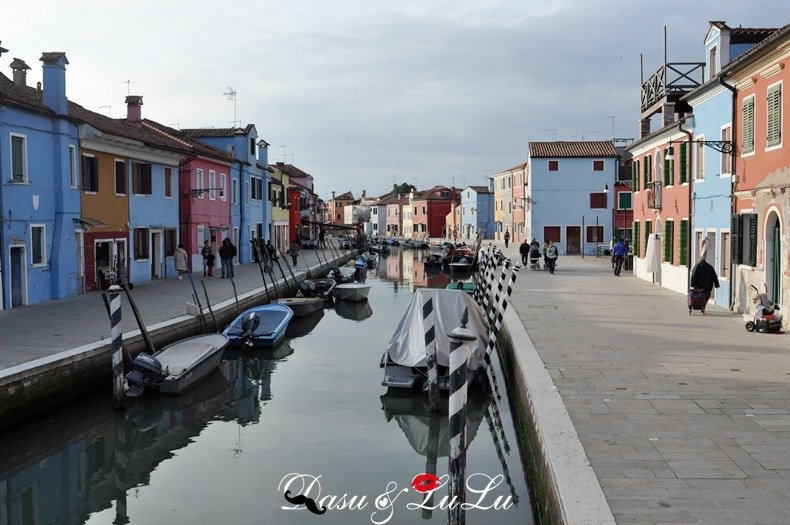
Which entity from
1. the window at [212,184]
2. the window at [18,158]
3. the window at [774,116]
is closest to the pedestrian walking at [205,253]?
the window at [212,184]

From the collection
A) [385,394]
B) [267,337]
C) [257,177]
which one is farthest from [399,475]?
[257,177]

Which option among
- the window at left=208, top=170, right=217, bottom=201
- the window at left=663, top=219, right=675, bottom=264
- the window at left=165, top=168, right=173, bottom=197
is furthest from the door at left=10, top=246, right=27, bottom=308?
the window at left=663, top=219, right=675, bottom=264

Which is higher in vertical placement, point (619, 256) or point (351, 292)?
point (619, 256)

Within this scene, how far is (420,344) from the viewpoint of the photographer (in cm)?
1481

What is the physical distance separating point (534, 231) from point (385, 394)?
45.3 meters

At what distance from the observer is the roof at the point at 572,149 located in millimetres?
57875

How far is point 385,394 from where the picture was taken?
14.9 m

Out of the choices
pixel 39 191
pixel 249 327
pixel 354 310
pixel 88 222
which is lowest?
pixel 354 310

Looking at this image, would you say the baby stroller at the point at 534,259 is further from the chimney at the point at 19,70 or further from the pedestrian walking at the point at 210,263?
the chimney at the point at 19,70

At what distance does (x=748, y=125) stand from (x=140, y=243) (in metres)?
20.3

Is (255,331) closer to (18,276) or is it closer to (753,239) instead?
(18,276)

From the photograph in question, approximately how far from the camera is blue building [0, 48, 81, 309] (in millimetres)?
20219

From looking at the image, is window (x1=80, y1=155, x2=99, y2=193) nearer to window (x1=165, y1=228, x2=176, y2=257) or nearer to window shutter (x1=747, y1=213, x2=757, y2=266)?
window (x1=165, y1=228, x2=176, y2=257)

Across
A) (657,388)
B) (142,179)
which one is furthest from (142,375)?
(142,179)
